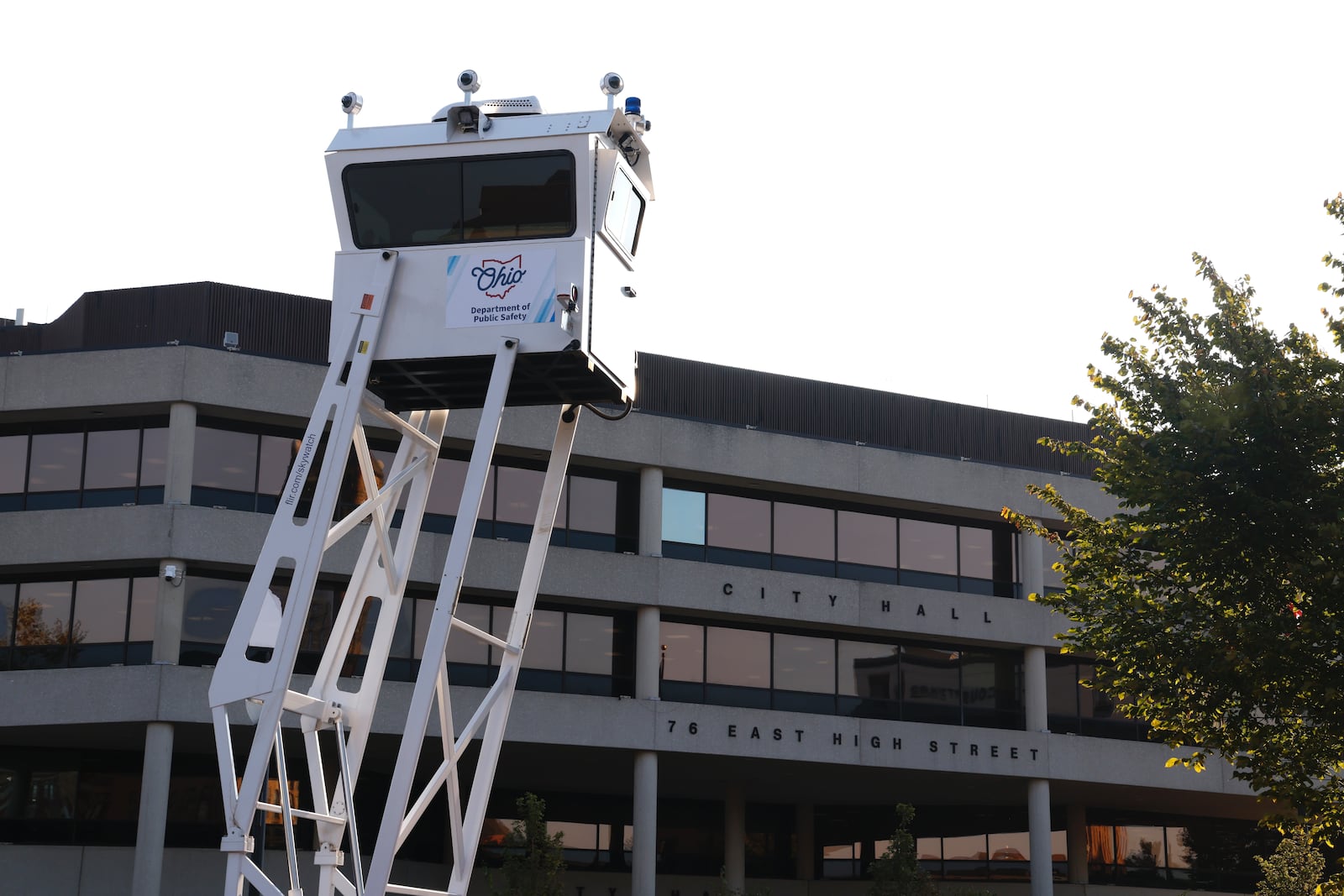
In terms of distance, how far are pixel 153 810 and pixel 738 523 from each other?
15.0 meters

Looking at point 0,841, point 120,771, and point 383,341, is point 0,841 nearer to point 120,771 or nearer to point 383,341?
point 120,771

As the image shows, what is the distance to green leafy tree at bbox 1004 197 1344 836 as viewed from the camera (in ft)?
70.3

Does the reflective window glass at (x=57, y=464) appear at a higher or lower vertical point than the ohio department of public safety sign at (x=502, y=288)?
higher

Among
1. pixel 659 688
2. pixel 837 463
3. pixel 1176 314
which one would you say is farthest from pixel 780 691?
pixel 1176 314

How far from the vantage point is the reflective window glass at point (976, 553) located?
42.1m

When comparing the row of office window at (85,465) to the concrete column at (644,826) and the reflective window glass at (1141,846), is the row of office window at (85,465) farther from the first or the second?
the reflective window glass at (1141,846)

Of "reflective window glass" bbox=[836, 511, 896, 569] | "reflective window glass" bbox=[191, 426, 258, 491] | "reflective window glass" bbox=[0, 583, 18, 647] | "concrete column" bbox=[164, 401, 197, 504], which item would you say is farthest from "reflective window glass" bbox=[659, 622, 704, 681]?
"reflective window glass" bbox=[0, 583, 18, 647]

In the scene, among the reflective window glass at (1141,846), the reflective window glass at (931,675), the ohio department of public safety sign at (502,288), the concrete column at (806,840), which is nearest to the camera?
the ohio department of public safety sign at (502,288)

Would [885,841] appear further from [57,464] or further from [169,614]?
[57,464]

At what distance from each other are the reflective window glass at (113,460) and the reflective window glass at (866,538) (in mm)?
A: 16959

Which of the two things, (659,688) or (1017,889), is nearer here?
(659,688)

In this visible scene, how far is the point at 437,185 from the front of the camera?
58.1 feet

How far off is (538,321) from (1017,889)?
3391cm

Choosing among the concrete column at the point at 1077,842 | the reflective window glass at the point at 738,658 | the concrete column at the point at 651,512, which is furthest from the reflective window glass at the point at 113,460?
the concrete column at the point at 1077,842
